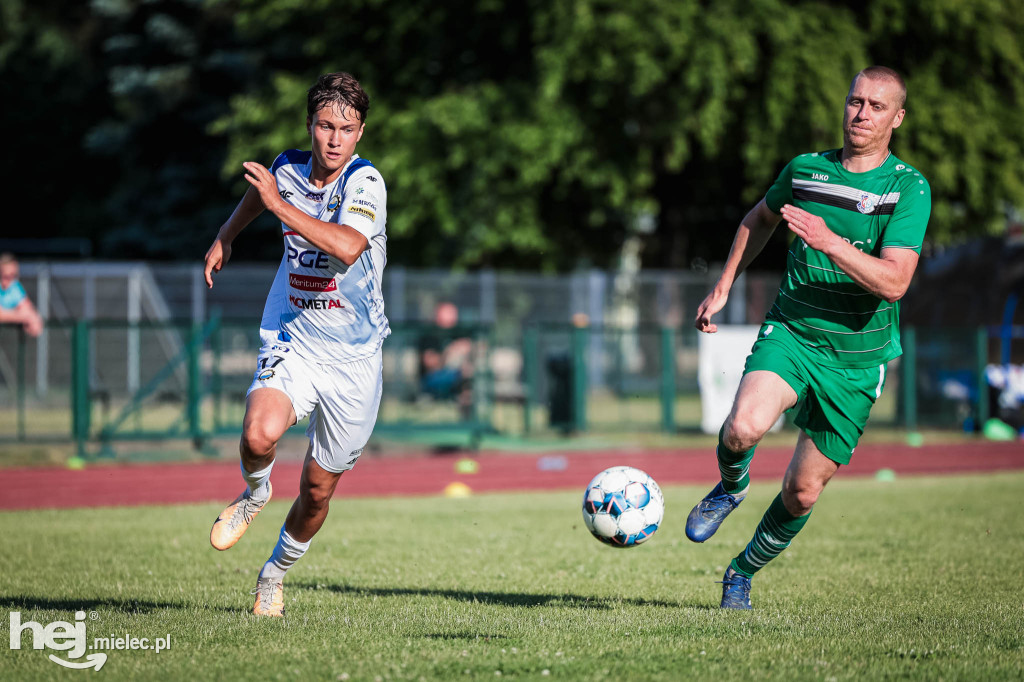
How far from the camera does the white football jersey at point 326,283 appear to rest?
5641mm

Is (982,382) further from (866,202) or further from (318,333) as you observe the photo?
(318,333)

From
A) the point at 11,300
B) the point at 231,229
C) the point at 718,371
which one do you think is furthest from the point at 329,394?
the point at 718,371

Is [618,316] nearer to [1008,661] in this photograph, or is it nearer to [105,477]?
[105,477]

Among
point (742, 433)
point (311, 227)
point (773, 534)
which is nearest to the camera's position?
point (311, 227)

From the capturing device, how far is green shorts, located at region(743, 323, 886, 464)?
571cm

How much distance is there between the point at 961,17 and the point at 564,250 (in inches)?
454

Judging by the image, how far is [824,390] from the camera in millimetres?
5711

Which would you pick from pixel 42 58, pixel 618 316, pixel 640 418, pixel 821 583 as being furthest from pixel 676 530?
pixel 42 58

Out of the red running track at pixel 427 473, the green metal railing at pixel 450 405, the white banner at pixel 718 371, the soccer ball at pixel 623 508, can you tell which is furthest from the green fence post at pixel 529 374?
the soccer ball at pixel 623 508

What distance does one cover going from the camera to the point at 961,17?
24844 mm

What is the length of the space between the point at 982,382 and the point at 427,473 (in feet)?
36.6

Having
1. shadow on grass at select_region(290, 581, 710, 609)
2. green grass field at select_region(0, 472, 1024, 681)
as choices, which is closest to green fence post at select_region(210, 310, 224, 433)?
green grass field at select_region(0, 472, 1024, 681)

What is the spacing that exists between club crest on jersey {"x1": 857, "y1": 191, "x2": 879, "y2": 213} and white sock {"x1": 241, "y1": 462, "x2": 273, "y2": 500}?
129 inches

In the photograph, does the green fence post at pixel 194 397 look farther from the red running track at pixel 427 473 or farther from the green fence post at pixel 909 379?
the green fence post at pixel 909 379
